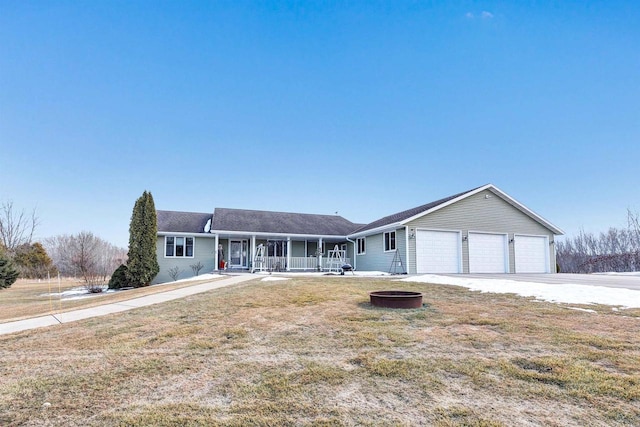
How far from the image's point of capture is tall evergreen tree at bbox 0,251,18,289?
20.0m

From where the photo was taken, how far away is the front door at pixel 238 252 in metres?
23.4

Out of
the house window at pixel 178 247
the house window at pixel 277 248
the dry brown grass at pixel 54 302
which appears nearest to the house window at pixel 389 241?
the house window at pixel 277 248

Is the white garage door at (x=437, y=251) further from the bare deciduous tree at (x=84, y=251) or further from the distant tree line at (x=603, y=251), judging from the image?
the bare deciduous tree at (x=84, y=251)

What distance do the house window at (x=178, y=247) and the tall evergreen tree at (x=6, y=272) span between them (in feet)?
29.1

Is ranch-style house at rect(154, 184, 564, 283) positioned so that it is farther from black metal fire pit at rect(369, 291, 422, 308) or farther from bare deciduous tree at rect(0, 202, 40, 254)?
bare deciduous tree at rect(0, 202, 40, 254)

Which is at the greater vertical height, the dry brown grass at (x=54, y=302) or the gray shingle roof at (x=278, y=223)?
the gray shingle roof at (x=278, y=223)

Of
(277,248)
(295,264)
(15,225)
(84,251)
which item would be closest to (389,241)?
(295,264)

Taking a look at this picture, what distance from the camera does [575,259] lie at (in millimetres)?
31172

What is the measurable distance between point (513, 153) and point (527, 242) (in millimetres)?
6482

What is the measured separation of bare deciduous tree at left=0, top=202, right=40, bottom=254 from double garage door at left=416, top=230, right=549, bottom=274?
39.8m

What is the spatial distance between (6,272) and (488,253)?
27.8 meters

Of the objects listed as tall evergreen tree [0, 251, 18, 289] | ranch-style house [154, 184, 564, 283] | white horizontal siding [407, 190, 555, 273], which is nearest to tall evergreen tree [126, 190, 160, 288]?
ranch-style house [154, 184, 564, 283]

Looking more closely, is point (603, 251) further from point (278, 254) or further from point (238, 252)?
point (238, 252)

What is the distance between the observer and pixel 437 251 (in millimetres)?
18812
